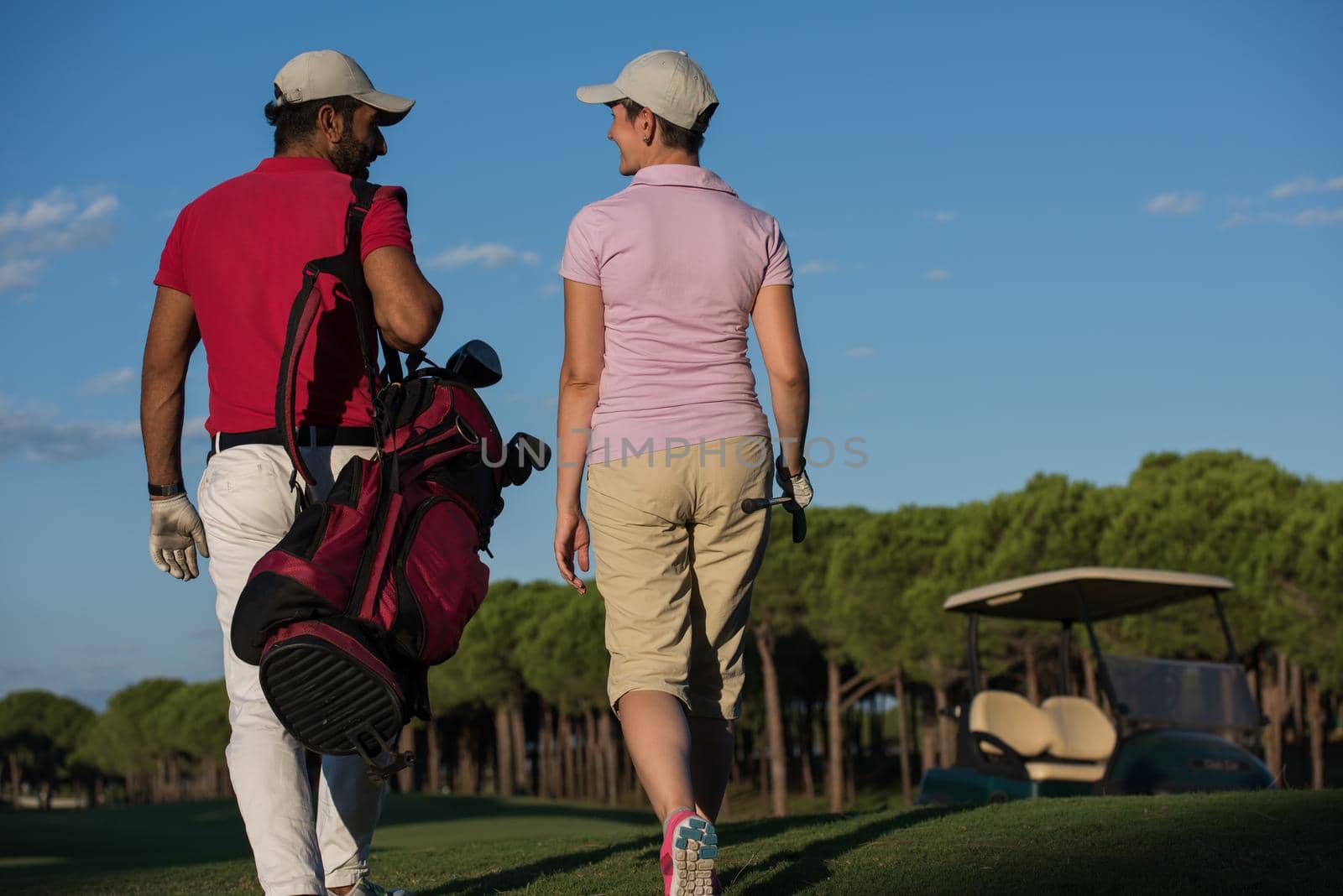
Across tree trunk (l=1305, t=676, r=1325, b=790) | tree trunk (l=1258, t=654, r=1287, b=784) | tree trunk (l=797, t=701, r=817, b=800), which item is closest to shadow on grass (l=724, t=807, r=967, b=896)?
tree trunk (l=1258, t=654, r=1287, b=784)

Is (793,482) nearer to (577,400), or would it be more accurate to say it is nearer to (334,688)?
(577,400)

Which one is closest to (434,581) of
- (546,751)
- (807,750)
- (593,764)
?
(807,750)

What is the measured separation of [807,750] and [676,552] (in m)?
49.2

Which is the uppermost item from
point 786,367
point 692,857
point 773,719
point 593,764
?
point 786,367

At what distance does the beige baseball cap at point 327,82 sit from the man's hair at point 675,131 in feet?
2.26

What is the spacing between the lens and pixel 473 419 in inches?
Answer: 161

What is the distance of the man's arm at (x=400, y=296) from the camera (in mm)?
4004

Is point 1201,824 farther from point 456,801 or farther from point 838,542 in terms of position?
point 838,542

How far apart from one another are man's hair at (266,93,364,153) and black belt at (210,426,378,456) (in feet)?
3.13

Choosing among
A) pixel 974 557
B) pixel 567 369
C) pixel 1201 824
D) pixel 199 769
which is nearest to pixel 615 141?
pixel 567 369

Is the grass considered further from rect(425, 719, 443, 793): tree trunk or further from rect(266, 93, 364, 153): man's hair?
rect(425, 719, 443, 793): tree trunk

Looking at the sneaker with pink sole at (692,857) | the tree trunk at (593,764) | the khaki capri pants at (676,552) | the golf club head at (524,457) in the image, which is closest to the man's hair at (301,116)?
the golf club head at (524,457)

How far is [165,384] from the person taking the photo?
166 inches

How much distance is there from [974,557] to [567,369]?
32255 millimetres
